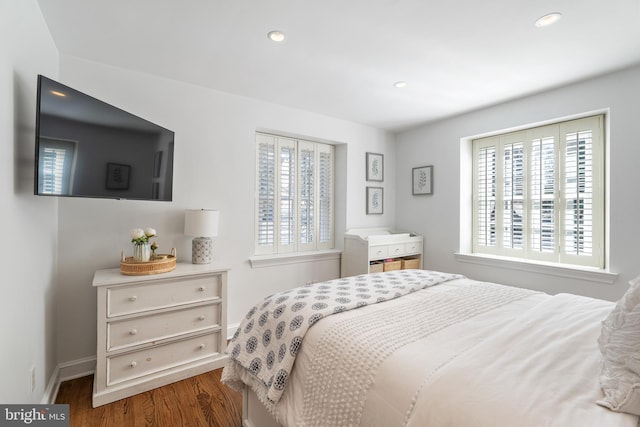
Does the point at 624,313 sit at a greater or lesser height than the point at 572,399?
greater

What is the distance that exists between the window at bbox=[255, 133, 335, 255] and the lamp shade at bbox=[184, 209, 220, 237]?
81cm

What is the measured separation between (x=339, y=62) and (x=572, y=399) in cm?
235

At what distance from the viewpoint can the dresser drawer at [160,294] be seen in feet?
6.73

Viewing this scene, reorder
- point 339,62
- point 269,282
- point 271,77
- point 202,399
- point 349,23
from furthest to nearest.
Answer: point 269,282
point 271,77
point 339,62
point 202,399
point 349,23

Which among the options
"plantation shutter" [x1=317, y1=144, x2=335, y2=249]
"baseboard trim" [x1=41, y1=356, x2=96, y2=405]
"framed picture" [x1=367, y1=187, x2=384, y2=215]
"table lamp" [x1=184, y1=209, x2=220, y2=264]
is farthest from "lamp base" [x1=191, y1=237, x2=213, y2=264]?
"framed picture" [x1=367, y1=187, x2=384, y2=215]

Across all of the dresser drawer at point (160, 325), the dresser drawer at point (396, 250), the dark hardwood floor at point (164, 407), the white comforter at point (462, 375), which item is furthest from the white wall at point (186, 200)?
the white comforter at point (462, 375)

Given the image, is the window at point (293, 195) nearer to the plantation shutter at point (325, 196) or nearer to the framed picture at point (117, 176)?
the plantation shutter at point (325, 196)

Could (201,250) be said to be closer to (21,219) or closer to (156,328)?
(156,328)

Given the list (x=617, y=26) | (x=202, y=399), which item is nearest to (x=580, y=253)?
(x=617, y=26)

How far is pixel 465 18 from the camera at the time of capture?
5.99 ft

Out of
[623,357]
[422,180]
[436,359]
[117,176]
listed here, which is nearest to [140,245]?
[117,176]

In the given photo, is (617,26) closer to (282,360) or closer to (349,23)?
(349,23)

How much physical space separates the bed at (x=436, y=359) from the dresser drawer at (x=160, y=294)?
0.89 meters

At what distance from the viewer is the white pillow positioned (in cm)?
77
